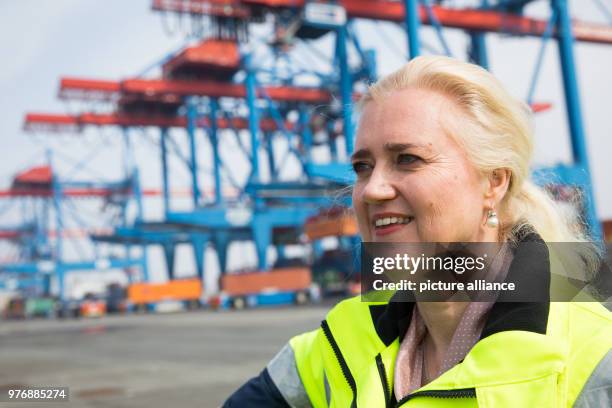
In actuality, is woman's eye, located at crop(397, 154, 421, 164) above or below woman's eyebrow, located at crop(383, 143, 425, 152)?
below

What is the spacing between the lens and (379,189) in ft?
4.07

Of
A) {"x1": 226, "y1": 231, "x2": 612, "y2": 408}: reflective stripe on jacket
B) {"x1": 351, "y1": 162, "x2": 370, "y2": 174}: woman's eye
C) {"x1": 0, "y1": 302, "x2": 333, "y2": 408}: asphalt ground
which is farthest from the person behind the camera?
{"x1": 0, "y1": 302, "x2": 333, "y2": 408}: asphalt ground

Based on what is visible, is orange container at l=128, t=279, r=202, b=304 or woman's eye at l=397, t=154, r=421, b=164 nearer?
woman's eye at l=397, t=154, r=421, b=164

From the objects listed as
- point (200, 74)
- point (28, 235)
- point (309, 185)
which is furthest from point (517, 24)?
point (28, 235)

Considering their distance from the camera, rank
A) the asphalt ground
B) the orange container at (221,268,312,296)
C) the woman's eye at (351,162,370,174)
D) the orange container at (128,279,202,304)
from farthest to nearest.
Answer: the orange container at (128,279,202,304)
the orange container at (221,268,312,296)
the asphalt ground
the woman's eye at (351,162,370,174)

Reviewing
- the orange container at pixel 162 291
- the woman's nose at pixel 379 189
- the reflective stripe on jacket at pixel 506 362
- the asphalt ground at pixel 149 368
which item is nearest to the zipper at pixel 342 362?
the reflective stripe on jacket at pixel 506 362

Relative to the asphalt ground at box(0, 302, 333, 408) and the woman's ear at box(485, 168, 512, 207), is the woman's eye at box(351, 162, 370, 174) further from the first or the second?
the asphalt ground at box(0, 302, 333, 408)

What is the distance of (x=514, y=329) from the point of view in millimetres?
1050

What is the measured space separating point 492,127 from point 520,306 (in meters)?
0.38

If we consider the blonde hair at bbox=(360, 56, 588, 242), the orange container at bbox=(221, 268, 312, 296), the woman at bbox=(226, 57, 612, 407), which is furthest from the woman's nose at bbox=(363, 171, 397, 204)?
Result: the orange container at bbox=(221, 268, 312, 296)

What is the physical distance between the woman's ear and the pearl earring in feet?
0.08

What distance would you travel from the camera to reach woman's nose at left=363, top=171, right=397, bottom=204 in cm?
124

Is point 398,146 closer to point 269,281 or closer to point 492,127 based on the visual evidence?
point 492,127

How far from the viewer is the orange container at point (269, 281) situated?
28.3 meters
